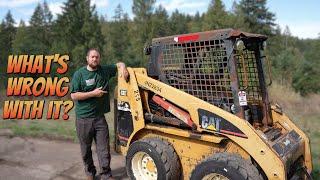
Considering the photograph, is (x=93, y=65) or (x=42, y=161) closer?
(x=93, y=65)

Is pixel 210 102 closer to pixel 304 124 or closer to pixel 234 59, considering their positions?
pixel 234 59

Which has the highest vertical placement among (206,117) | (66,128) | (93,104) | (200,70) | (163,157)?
(200,70)

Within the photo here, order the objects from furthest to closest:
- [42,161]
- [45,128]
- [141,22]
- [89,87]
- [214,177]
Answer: [141,22], [45,128], [42,161], [89,87], [214,177]

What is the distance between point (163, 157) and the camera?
5430mm

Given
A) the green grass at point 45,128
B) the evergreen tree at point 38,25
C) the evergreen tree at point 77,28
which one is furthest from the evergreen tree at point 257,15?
the green grass at point 45,128

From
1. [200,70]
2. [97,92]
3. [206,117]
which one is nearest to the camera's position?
[206,117]

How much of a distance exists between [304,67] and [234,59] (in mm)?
27793

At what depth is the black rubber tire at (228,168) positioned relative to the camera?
4605 millimetres

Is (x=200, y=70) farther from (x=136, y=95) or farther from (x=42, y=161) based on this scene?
(x=42, y=161)

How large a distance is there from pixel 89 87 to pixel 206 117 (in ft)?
5.68

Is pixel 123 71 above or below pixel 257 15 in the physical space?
below

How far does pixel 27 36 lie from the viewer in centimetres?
4978

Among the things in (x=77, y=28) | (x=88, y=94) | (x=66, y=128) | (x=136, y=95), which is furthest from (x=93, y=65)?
(x=77, y=28)

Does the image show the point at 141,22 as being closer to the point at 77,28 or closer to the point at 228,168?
the point at 77,28
